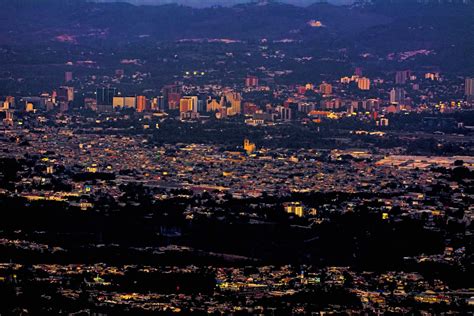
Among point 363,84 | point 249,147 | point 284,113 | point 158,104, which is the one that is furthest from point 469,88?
point 249,147

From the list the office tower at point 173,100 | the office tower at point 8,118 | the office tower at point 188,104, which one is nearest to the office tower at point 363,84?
the office tower at point 173,100

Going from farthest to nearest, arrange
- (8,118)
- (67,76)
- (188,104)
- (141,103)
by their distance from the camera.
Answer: (67,76) < (141,103) < (188,104) < (8,118)

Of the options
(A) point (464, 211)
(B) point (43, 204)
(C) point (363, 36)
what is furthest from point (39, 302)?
(C) point (363, 36)

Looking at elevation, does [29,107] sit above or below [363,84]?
below

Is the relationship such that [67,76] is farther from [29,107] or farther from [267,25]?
[267,25]

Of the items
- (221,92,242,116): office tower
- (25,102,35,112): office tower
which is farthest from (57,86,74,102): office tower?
(221,92,242,116): office tower

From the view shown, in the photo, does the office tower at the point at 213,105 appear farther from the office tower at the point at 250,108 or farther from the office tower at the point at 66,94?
the office tower at the point at 66,94
